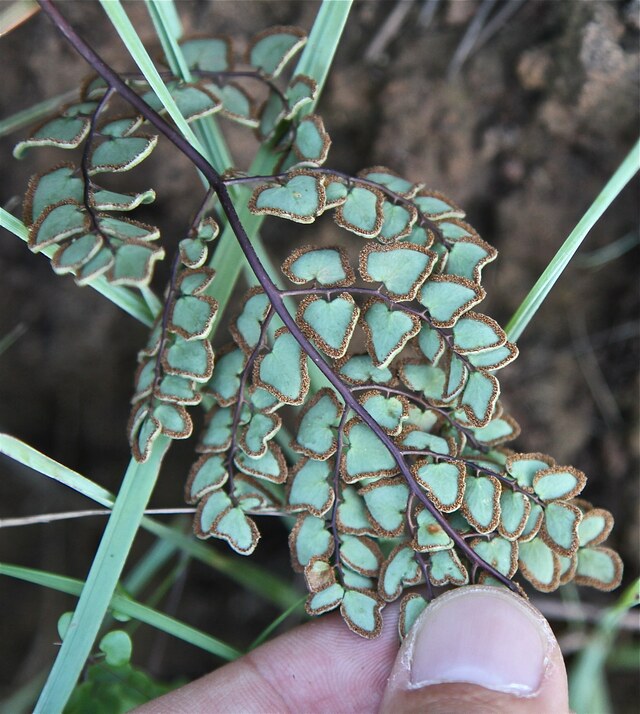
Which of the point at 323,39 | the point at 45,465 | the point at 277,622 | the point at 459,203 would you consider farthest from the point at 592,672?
the point at 323,39

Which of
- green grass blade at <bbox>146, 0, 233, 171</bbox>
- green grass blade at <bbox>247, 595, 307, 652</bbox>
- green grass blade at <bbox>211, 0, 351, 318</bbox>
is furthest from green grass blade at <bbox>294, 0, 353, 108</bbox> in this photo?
green grass blade at <bbox>247, 595, 307, 652</bbox>

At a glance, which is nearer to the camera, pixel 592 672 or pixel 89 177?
pixel 89 177

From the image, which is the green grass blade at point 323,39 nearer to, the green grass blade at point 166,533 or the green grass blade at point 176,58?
the green grass blade at point 176,58

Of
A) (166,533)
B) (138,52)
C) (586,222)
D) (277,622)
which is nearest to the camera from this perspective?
(138,52)

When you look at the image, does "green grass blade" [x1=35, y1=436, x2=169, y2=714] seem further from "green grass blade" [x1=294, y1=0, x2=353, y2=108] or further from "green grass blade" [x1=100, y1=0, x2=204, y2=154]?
"green grass blade" [x1=294, y1=0, x2=353, y2=108]

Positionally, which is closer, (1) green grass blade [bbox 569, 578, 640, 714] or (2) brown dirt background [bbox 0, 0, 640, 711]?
(1) green grass blade [bbox 569, 578, 640, 714]

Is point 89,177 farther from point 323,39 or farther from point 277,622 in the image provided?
point 277,622

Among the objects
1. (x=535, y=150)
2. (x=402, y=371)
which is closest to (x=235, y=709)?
(x=402, y=371)
